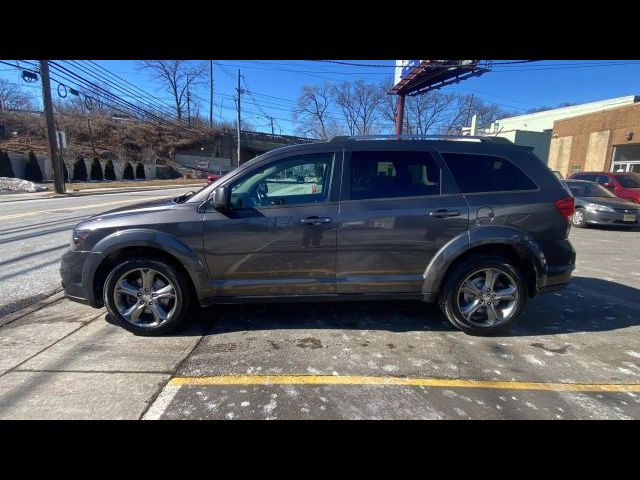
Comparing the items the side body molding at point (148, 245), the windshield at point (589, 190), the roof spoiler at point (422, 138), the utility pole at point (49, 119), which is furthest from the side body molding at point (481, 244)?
the utility pole at point (49, 119)

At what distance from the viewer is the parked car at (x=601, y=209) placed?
9812mm

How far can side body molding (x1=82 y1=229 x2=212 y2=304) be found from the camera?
3170mm

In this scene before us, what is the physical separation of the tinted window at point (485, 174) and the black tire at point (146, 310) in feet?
9.66

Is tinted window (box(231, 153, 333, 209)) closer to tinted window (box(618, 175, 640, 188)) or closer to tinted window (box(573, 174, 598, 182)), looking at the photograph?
tinted window (box(573, 174, 598, 182))

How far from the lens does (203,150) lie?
6172cm

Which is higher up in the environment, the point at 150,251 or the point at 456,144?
the point at 456,144

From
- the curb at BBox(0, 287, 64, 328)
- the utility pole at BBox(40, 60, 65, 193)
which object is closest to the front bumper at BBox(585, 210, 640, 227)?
the curb at BBox(0, 287, 64, 328)

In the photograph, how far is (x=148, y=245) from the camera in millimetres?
3178

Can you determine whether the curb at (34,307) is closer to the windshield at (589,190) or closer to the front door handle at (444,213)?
the front door handle at (444,213)
